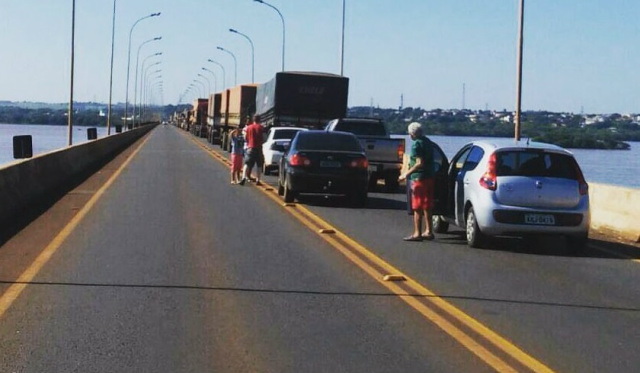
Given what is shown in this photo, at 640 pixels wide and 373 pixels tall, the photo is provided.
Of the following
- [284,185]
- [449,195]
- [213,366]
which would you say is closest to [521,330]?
[213,366]

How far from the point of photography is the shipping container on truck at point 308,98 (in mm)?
36094

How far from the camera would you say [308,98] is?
3644cm

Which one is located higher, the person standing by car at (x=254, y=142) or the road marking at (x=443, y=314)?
the person standing by car at (x=254, y=142)

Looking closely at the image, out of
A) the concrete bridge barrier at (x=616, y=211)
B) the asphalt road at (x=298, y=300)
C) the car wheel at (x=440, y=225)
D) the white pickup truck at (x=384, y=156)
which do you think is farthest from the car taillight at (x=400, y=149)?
the car wheel at (x=440, y=225)

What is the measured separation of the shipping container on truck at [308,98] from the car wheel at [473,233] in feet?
72.2

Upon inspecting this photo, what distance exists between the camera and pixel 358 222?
17500mm

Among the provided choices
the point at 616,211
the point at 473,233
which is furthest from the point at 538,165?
the point at 616,211

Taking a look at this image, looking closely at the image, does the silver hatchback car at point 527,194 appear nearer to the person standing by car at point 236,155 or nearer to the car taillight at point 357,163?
the car taillight at point 357,163

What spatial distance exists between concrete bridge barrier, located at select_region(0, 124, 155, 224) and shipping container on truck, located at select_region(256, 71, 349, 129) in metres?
7.00

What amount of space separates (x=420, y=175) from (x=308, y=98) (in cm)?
2215

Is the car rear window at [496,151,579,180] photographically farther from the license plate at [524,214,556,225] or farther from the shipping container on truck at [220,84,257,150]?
the shipping container on truck at [220,84,257,150]

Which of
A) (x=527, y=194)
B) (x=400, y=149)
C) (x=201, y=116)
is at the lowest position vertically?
(x=527, y=194)

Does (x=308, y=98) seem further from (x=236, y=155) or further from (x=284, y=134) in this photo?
(x=236, y=155)

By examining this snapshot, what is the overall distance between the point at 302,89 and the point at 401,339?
29003 millimetres
